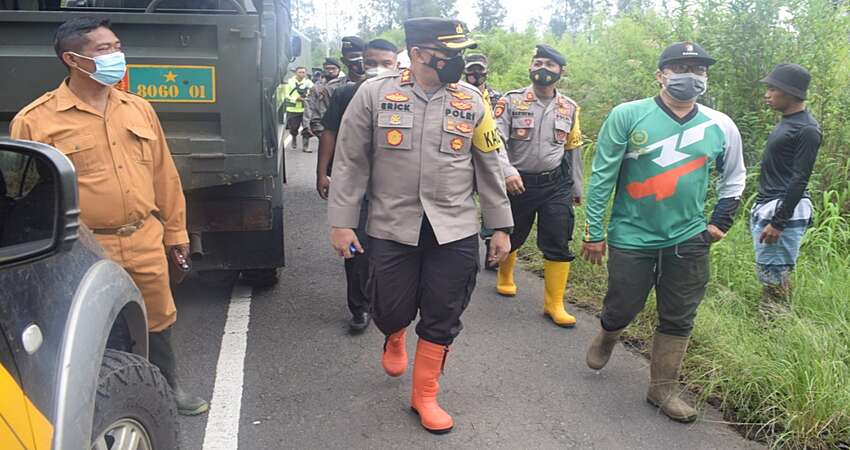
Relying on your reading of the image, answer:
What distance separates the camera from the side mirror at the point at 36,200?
6.04 ft

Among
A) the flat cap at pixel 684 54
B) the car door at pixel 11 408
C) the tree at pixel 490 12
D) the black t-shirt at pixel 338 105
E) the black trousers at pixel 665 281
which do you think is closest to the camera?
the car door at pixel 11 408

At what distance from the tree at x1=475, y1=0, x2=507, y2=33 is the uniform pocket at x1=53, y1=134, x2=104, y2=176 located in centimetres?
5058

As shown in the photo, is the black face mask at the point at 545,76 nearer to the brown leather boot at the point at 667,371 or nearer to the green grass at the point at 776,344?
the green grass at the point at 776,344

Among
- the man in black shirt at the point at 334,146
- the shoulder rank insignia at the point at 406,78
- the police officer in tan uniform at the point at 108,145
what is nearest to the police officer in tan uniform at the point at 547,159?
the man in black shirt at the point at 334,146

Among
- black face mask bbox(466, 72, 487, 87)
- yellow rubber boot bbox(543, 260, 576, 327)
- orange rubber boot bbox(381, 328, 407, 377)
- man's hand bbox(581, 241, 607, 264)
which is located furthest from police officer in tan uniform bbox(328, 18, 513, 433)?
black face mask bbox(466, 72, 487, 87)

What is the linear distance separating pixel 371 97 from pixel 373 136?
0.60 feet

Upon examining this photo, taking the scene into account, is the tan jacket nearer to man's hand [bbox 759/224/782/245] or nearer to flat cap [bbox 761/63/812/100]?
man's hand [bbox 759/224/782/245]

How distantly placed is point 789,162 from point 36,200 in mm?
4151

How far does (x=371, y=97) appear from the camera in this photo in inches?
131

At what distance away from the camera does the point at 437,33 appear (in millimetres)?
3221

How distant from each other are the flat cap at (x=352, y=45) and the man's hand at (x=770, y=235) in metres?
3.07

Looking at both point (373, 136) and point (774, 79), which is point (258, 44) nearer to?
point (373, 136)

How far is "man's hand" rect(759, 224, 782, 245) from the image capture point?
4.44 meters

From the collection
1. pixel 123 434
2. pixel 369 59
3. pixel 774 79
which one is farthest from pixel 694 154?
pixel 123 434
